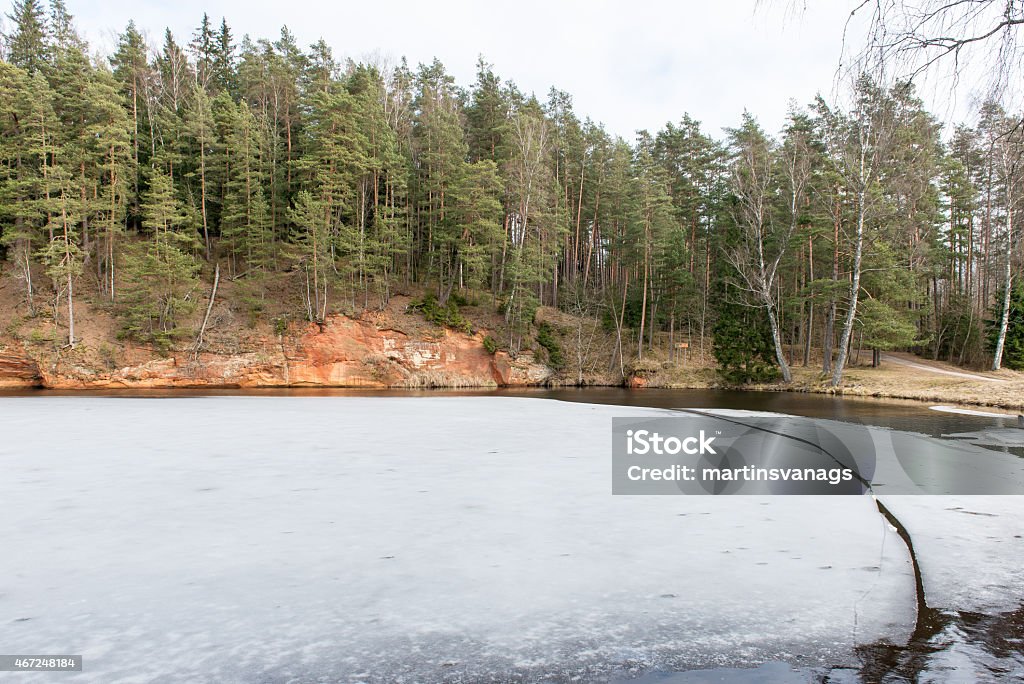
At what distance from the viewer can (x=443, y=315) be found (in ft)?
88.9

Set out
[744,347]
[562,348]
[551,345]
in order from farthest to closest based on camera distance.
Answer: [562,348], [551,345], [744,347]

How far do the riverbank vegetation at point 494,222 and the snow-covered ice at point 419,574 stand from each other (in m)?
21.0

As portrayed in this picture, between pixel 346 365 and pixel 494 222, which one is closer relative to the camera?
pixel 346 365

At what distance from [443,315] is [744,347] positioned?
14.6 m

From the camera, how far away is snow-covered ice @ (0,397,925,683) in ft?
Result: 7.30

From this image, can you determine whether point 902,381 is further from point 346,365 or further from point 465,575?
point 346,365

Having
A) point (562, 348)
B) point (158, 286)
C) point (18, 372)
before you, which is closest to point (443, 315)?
point (562, 348)

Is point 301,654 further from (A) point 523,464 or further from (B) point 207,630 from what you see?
(A) point 523,464

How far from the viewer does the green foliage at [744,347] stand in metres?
25.1

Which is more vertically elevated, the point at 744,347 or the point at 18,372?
the point at 744,347

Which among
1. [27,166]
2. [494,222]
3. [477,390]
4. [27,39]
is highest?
[27,39]

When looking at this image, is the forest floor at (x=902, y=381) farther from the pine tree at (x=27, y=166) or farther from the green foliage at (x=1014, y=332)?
the pine tree at (x=27, y=166)

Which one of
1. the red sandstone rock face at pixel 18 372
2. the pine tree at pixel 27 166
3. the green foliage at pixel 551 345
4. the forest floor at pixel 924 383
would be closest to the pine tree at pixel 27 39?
the pine tree at pixel 27 166

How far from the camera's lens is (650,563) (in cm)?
320
